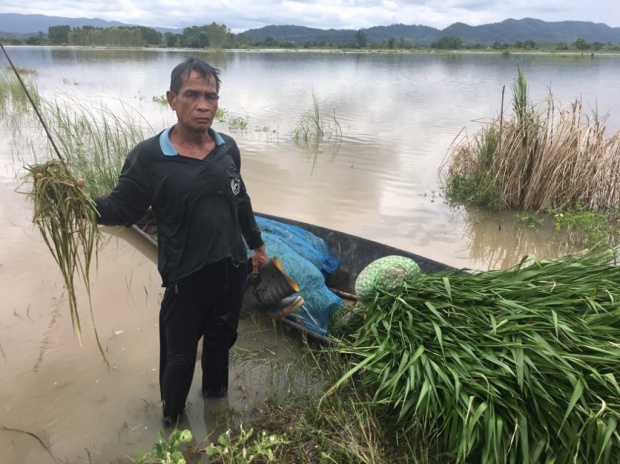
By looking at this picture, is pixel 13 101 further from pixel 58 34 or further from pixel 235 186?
pixel 58 34

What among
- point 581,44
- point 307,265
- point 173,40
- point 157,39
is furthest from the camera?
point 157,39

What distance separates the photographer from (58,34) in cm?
6894

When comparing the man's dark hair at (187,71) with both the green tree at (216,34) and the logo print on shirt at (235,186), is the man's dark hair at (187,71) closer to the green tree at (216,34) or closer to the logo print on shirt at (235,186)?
the logo print on shirt at (235,186)

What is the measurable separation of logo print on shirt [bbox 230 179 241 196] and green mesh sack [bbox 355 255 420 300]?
1.08 m

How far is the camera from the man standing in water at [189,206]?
1780 mm

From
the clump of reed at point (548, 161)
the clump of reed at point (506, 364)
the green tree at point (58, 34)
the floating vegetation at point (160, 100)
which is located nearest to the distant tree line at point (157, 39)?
the green tree at point (58, 34)

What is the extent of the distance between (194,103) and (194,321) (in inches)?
37.2

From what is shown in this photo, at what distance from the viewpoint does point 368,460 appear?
184 cm

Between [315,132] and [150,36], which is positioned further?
[150,36]

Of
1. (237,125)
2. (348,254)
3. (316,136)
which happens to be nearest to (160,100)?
(237,125)

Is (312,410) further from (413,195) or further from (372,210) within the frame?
(413,195)

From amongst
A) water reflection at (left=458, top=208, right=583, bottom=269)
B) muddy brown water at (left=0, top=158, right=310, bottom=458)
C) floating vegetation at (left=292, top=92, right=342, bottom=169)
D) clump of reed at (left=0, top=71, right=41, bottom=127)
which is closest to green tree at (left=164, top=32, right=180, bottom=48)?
clump of reed at (left=0, top=71, right=41, bottom=127)

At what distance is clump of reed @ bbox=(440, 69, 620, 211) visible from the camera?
5.46 m

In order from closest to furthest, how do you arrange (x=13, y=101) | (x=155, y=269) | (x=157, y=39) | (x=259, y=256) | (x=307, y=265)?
1. (x=259, y=256)
2. (x=307, y=265)
3. (x=155, y=269)
4. (x=13, y=101)
5. (x=157, y=39)
